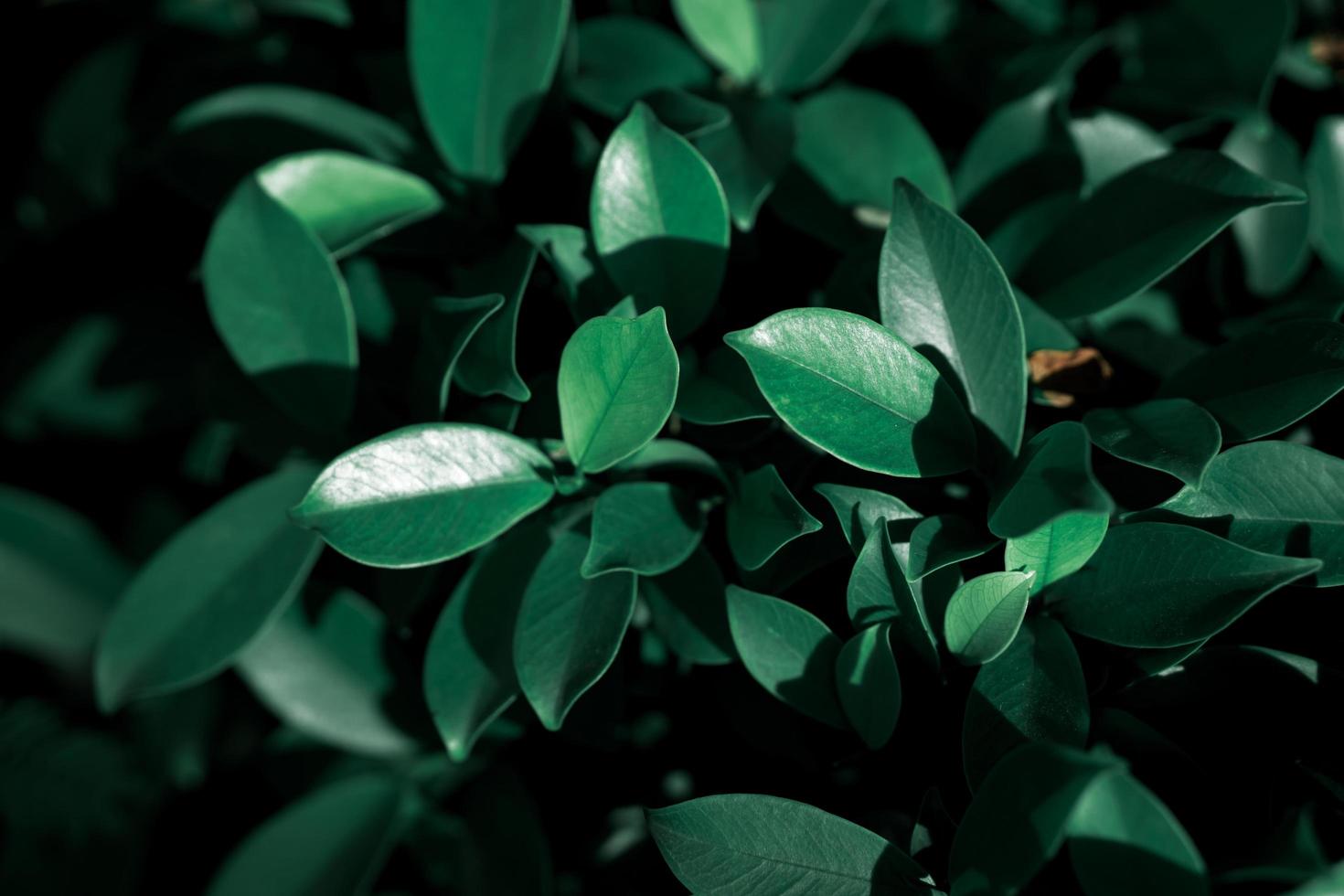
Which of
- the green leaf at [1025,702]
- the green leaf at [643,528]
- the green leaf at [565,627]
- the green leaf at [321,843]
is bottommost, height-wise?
the green leaf at [321,843]

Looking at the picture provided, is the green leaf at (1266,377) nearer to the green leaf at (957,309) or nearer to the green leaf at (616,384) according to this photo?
the green leaf at (957,309)

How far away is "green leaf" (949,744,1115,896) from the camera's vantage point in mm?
343

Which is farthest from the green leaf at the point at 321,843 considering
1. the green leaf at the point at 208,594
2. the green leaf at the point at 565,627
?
the green leaf at the point at 565,627

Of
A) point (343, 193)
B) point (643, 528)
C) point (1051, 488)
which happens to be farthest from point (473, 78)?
point (1051, 488)

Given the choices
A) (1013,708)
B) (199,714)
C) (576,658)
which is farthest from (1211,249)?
(199,714)

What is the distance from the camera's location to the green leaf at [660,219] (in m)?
0.48

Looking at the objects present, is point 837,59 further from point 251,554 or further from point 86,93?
point 86,93

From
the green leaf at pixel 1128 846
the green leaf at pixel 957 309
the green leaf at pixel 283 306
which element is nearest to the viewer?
the green leaf at pixel 1128 846

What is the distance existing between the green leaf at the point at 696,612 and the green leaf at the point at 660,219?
120mm

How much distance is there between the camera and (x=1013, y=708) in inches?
16.4

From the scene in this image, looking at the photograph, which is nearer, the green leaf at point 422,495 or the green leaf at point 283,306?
the green leaf at point 422,495

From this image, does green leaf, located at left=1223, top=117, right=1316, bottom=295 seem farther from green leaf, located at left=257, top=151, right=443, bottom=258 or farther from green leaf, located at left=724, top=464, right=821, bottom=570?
green leaf, located at left=257, top=151, right=443, bottom=258

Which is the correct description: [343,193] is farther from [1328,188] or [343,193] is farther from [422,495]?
[1328,188]

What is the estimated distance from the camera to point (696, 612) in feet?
1.63
